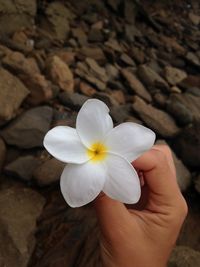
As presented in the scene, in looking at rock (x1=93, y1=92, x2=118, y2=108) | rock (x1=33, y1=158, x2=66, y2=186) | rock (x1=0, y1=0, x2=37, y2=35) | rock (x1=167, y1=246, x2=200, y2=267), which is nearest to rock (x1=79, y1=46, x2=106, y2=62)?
rock (x1=0, y1=0, x2=37, y2=35)

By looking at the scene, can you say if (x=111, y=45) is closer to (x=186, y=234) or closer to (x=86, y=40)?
(x=86, y=40)

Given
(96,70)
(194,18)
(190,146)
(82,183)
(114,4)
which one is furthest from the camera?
(194,18)

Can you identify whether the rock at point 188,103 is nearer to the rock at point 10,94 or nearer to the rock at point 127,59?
the rock at point 127,59

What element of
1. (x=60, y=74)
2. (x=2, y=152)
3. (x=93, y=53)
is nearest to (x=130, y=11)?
(x=93, y=53)

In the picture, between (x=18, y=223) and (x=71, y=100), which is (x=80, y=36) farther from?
(x=18, y=223)

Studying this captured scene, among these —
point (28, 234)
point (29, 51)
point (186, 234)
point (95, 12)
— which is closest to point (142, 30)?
point (95, 12)

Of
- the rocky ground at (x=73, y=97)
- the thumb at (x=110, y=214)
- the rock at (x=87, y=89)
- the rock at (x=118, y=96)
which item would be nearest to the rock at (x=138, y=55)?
the rocky ground at (x=73, y=97)
